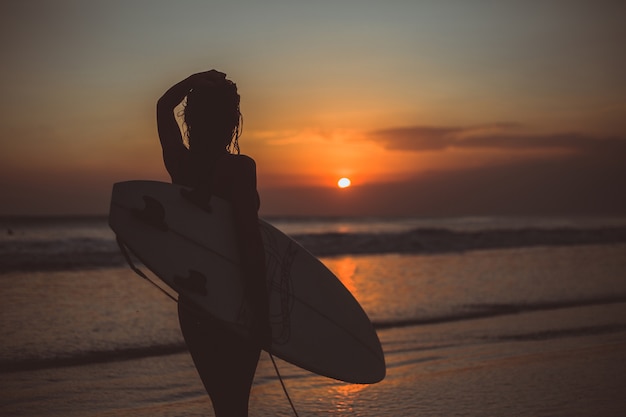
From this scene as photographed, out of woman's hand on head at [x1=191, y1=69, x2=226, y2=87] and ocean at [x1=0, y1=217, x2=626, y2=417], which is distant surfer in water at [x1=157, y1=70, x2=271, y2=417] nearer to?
woman's hand on head at [x1=191, y1=69, x2=226, y2=87]

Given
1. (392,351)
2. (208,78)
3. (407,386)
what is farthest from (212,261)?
(392,351)

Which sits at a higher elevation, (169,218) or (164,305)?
(169,218)

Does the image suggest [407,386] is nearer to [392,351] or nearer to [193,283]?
[392,351]

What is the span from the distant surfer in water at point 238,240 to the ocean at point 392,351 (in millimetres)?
2058

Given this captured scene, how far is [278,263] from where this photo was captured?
2656 millimetres

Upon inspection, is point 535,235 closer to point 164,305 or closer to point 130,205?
point 164,305

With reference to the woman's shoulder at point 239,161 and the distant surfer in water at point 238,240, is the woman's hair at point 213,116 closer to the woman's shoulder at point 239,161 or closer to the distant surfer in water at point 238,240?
the distant surfer in water at point 238,240

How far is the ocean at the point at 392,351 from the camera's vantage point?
4.30 m

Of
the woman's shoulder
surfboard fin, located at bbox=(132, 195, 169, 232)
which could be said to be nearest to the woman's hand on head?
the woman's shoulder

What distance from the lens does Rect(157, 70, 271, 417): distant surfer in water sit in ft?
6.93

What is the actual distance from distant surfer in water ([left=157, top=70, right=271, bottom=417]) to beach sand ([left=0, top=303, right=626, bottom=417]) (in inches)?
80.2

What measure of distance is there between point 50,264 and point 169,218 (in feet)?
46.0

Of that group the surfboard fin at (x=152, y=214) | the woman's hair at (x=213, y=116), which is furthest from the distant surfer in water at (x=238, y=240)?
the surfboard fin at (x=152, y=214)

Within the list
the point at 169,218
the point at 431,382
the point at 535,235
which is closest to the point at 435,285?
the point at 431,382
